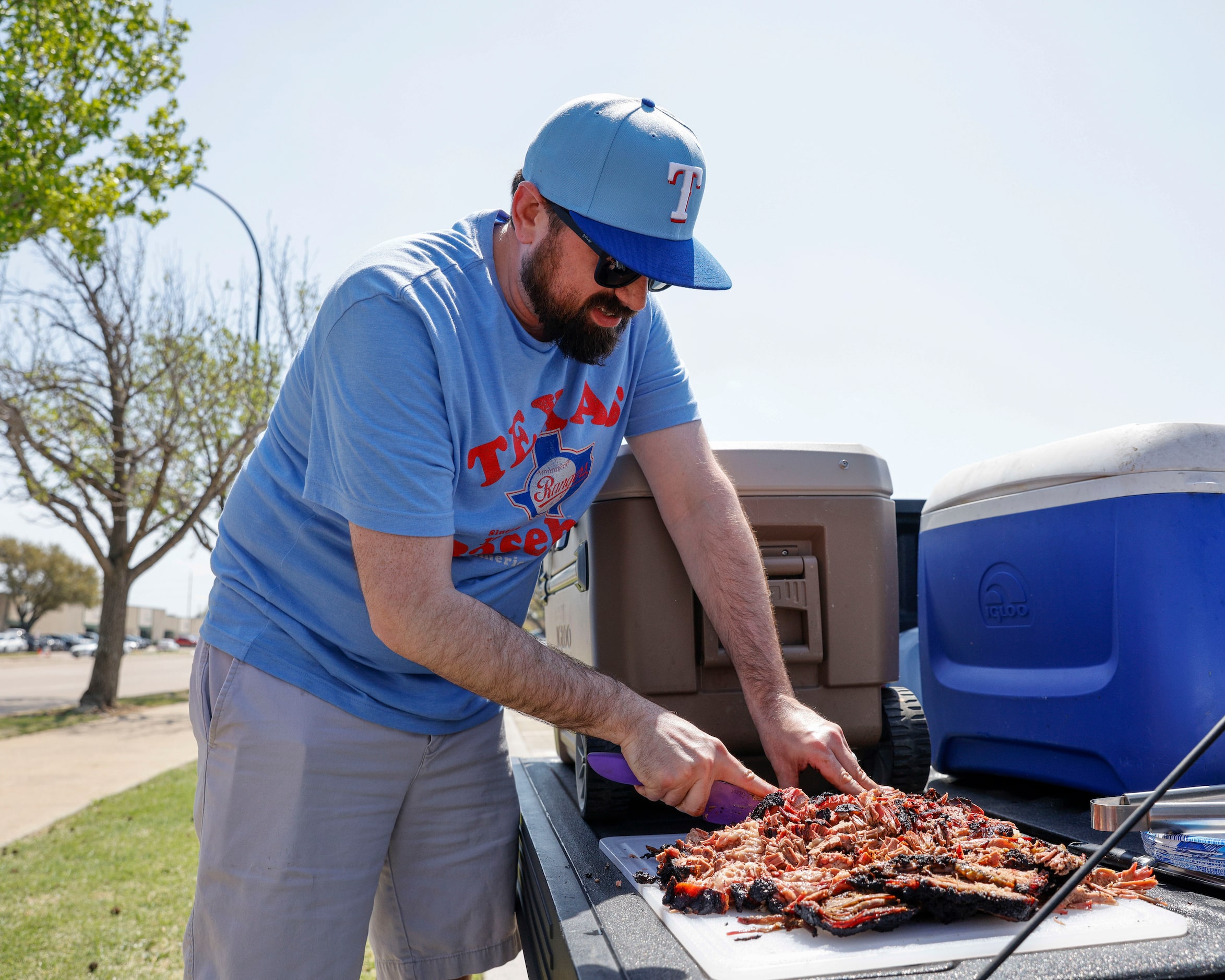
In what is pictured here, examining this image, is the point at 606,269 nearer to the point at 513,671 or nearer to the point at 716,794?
the point at 513,671

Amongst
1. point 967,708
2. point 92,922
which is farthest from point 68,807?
point 967,708

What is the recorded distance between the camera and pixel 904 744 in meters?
2.08

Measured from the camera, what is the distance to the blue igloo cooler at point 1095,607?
5.66 feet

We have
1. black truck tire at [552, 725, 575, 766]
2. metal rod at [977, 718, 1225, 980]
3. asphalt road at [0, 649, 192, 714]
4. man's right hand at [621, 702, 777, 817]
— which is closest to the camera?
metal rod at [977, 718, 1225, 980]

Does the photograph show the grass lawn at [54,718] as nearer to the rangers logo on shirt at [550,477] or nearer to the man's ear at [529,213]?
the rangers logo on shirt at [550,477]

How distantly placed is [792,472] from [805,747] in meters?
0.63

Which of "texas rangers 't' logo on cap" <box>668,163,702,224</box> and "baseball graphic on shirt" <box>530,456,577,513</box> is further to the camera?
"baseball graphic on shirt" <box>530,456,577,513</box>

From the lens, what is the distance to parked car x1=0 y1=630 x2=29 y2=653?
53156mm

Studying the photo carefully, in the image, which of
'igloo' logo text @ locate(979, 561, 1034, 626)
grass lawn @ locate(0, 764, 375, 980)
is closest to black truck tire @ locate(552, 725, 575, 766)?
'igloo' logo text @ locate(979, 561, 1034, 626)

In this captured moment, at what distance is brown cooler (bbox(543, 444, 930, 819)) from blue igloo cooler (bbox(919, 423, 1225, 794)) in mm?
219

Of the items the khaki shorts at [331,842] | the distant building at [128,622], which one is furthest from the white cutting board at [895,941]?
the distant building at [128,622]

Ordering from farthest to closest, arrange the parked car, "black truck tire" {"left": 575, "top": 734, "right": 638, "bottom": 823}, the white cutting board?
the parked car
"black truck tire" {"left": 575, "top": 734, "right": 638, "bottom": 823}
the white cutting board

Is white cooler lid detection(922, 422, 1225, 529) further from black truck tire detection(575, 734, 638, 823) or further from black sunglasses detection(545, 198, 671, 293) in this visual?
black truck tire detection(575, 734, 638, 823)

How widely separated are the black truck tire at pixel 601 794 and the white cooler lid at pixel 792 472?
548 millimetres
